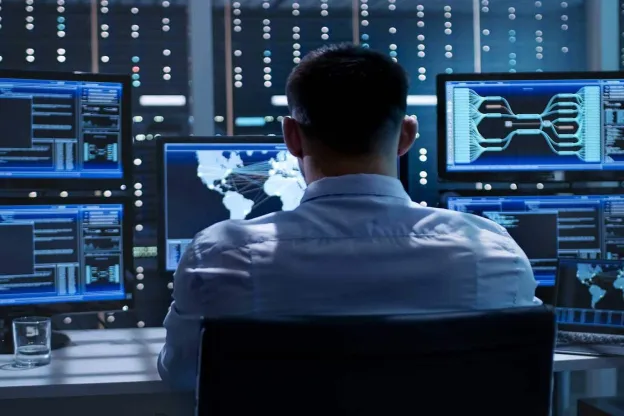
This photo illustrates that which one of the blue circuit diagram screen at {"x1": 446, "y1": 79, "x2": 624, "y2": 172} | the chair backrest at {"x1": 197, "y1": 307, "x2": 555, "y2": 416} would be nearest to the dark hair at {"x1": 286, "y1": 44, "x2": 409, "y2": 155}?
the chair backrest at {"x1": 197, "y1": 307, "x2": 555, "y2": 416}

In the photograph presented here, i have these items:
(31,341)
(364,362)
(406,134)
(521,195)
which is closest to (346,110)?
(406,134)

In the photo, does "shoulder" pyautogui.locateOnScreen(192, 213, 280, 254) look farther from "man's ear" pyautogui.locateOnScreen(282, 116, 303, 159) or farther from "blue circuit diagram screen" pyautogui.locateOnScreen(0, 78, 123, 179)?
"blue circuit diagram screen" pyautogui.locateOnScreen(0, 78, 123, 179)

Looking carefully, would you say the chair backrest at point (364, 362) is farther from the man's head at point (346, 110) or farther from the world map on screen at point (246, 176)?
the world map on screen at point (246, 176)

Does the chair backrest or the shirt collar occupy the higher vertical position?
the shirt collar

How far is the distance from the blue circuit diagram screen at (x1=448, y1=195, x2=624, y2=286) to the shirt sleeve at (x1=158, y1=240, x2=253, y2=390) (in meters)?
1.17

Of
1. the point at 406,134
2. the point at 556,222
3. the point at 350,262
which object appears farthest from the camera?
the point at 556,222

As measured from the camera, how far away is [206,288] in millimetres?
1036

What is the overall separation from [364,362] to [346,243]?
0.80 ft

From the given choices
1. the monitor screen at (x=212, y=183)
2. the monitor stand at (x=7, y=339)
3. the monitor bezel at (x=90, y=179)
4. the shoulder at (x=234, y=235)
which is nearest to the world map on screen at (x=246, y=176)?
the monitor screen at (x=212, y=183)

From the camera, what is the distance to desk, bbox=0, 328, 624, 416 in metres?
1.56

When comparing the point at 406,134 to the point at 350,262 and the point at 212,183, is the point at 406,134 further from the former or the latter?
the point at 212,183

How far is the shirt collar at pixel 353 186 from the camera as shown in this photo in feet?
3.63

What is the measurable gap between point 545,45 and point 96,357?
232 centimetres

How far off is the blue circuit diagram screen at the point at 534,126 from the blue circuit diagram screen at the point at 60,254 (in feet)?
3.22
